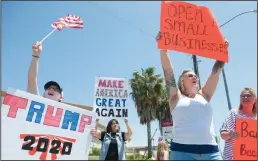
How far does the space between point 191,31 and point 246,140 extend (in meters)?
1.72

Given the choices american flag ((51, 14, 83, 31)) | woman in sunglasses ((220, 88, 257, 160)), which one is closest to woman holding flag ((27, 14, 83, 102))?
woman in sunglasses ((220, 88, 257, 160))

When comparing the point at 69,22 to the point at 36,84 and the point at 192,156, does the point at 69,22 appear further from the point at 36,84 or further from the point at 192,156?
the point at 192,156

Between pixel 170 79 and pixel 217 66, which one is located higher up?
pixel 217 66

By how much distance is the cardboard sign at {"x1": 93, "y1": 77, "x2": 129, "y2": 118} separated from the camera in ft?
26.0

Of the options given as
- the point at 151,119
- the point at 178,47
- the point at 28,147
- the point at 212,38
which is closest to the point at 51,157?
the point at 28,147

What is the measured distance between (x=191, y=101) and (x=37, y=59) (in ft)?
5.66

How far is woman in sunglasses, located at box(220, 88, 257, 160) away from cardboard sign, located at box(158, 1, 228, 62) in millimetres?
609

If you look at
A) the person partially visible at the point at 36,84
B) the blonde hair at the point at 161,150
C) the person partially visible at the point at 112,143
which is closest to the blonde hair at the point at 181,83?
the person partially visible at the point at 36,84

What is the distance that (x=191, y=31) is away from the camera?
194 inches

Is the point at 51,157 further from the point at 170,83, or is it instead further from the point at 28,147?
the point at 170,83

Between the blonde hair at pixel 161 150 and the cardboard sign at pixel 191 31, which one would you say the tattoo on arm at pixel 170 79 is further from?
the blonde hair at pixel 161 150

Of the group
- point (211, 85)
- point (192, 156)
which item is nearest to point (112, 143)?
point (211, 85)

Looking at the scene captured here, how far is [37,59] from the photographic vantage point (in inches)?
160

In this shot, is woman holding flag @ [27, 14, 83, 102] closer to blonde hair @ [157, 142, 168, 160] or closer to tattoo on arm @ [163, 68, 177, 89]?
tattoo on arm @ [163, 68, 177, 89]
